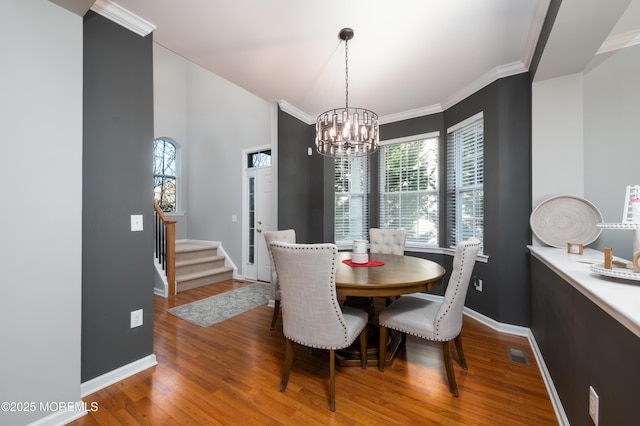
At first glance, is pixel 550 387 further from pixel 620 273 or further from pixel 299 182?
pixel 299 182

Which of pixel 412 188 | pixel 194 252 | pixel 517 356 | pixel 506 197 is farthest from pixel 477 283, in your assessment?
pixel 194 252

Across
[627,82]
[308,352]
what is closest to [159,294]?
[308,352]

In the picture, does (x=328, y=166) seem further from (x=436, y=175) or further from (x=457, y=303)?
(x=457, y=303)

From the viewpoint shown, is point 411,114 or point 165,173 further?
point 165,173

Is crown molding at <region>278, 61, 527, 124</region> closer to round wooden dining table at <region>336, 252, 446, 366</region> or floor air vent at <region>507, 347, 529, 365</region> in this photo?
round wooden dining table at <region>336, 252, 446, 366</region>

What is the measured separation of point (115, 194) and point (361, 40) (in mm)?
2302

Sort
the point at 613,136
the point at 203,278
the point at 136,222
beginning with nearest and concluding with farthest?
the point at 136,222, the point at 613,136, the point at 203,278

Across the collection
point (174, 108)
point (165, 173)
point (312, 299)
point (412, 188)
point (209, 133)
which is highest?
point (174, 108)

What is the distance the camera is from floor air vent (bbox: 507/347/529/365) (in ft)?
7.12

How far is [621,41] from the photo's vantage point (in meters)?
2.21

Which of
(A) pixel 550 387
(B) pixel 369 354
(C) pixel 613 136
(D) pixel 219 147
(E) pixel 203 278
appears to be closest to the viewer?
Answer: (A) pixel 550 387

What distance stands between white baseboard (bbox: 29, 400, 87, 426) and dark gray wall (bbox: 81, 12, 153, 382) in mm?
229

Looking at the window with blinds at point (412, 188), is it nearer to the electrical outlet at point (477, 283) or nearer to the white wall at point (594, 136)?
the electrical outlet at point (477, 283)

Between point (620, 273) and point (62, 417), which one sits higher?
point (620, 273)
